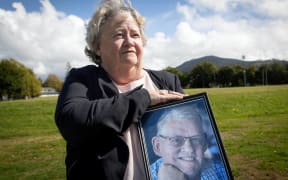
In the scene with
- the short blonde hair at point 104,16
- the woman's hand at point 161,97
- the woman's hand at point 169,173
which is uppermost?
the short blonde hair at point 104,16

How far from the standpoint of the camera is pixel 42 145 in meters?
11.5

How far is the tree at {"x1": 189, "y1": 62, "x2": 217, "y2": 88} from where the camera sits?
118375mm

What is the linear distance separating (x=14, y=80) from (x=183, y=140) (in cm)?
8299

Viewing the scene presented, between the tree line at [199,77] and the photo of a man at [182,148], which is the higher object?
the tree line at [199,77]

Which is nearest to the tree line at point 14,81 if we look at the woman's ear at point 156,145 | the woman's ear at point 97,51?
the woman's ear at point 97,51

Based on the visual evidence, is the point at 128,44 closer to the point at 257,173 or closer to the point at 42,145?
the point at 257,173

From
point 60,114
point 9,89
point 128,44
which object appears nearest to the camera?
point 60,114

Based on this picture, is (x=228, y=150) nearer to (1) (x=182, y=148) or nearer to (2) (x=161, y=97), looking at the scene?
(1) (x=182, y=148)

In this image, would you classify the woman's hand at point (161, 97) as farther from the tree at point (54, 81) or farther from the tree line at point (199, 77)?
the tree at point (54, 81)

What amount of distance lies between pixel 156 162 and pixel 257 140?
9193 millimetres

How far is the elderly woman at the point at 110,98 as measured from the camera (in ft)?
5.46

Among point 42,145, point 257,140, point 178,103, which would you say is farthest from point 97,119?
point 42,145

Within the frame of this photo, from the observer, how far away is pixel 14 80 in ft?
248

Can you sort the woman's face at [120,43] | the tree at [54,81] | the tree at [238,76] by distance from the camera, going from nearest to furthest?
the woman's face at [120,43] < the tree at [238,76] < the tree at [54,81]
